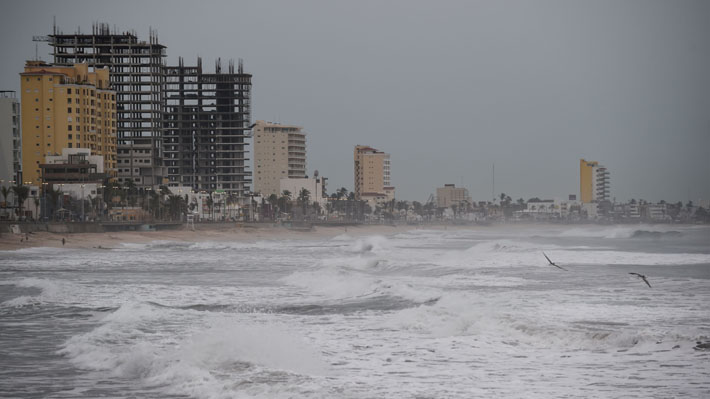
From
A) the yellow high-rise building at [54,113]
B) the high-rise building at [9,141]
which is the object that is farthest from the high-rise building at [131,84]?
the high-rise building at [9,141]

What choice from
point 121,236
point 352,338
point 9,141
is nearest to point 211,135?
point 9,141

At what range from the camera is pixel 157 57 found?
17088cm

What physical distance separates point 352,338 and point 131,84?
16412 centimetres

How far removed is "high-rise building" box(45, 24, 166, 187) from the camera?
168000 mm

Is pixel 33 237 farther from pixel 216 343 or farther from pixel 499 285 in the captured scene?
pixel 216 343

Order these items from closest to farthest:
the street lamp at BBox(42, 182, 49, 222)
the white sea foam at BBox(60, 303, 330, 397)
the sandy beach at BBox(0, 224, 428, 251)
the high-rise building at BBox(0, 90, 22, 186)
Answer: the white sea foam at BBox(60, 303, 330, 397)
the sandy beach at BBox(0, 224, 428, 251)
the street lamp at BBox(42, 182, 49, 222)
the high-rise building at BBox(0, 90, 22, 186)

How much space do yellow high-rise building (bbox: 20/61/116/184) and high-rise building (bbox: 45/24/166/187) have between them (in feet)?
40.8

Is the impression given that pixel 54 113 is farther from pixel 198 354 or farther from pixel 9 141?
pixel 198 354

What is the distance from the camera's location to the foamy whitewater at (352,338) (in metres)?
12.7

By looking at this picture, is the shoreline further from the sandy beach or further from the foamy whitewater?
Answer: the foamy whitewater

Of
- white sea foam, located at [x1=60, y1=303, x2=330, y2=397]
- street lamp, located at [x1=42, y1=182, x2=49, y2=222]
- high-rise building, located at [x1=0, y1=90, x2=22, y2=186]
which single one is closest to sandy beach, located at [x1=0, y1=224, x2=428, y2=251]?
street lamp, located at [x1=42, y1=182, x2=49, y2=222]

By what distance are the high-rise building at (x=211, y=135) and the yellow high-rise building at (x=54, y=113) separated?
3766 centimetres

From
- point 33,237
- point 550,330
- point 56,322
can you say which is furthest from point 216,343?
point 33,237

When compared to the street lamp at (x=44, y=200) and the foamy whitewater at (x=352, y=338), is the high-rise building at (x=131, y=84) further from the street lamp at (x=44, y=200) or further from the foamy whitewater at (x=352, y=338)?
→ the foamy whitewater at (x=352, y=338)
